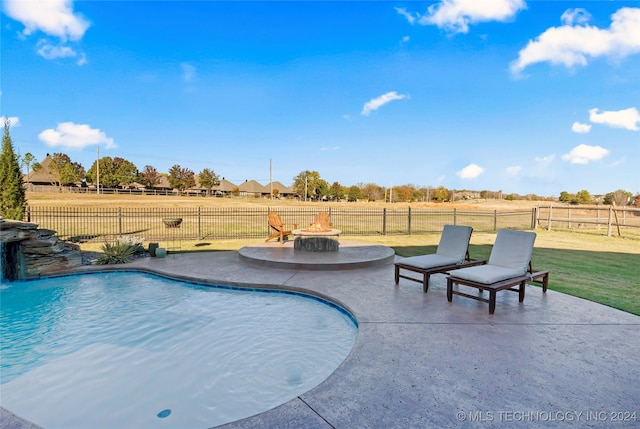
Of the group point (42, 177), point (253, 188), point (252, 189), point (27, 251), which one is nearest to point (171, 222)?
point (27, 251)

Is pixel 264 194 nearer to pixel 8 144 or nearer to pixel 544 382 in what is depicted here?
pixel 8 144

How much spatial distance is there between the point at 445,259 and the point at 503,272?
1.19 meters

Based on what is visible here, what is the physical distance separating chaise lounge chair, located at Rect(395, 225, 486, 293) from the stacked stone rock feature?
24.4 ft

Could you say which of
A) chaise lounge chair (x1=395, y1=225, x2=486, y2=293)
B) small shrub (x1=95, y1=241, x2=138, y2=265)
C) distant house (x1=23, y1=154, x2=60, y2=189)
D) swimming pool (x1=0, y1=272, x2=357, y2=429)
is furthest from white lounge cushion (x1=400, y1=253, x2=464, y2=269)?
distant house (x1=23, y1=154, x2=60, y2=189)

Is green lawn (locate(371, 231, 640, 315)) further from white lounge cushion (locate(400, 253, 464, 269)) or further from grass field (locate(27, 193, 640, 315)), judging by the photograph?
white lounge cushion (locate(400, 253, 464, 269))

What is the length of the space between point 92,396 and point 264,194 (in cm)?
7544

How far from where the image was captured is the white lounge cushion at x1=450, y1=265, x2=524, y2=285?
4.46 m

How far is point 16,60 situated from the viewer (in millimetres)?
14484

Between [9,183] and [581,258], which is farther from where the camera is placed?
[9,183]

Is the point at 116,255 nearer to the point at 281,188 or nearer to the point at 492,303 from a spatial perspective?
the point at 492,303

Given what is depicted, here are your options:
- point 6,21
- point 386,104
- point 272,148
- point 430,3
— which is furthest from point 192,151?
point 430,3

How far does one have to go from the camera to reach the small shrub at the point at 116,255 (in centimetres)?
789

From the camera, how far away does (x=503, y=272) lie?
4730 millimetres

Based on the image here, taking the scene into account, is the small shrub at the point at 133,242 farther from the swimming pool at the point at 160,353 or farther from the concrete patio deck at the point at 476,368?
the concrete patio deck at the point at 476,368
